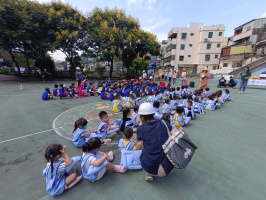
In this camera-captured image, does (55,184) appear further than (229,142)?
No

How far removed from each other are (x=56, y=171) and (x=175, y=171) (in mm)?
2112

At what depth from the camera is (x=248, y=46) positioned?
89.4ft

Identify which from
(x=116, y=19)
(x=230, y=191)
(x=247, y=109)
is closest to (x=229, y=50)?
(x=116, y=19)

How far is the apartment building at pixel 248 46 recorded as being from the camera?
2590 centimetres

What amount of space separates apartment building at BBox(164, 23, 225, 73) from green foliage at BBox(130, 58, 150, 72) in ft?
54.0

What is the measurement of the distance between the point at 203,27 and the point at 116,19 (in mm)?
25905

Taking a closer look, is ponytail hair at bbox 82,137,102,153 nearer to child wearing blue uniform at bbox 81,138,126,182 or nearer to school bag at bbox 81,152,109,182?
child wearing blue uniform at bbox 81,138,126,182

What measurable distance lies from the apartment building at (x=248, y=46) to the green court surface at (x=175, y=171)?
2861cm

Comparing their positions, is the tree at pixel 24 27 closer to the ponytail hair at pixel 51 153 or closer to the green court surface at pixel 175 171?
the green court surface at pixel 175 171

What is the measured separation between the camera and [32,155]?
3271 mm

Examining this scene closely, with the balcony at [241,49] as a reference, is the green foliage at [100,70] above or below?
below

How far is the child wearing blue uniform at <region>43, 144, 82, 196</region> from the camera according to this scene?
213 centimetres

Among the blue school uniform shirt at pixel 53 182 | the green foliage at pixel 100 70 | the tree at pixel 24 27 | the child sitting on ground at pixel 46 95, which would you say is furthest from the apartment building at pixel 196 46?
the blue school uniform shirt at pixel 53 182

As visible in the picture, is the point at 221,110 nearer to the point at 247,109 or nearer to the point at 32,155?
the point at 247,109
